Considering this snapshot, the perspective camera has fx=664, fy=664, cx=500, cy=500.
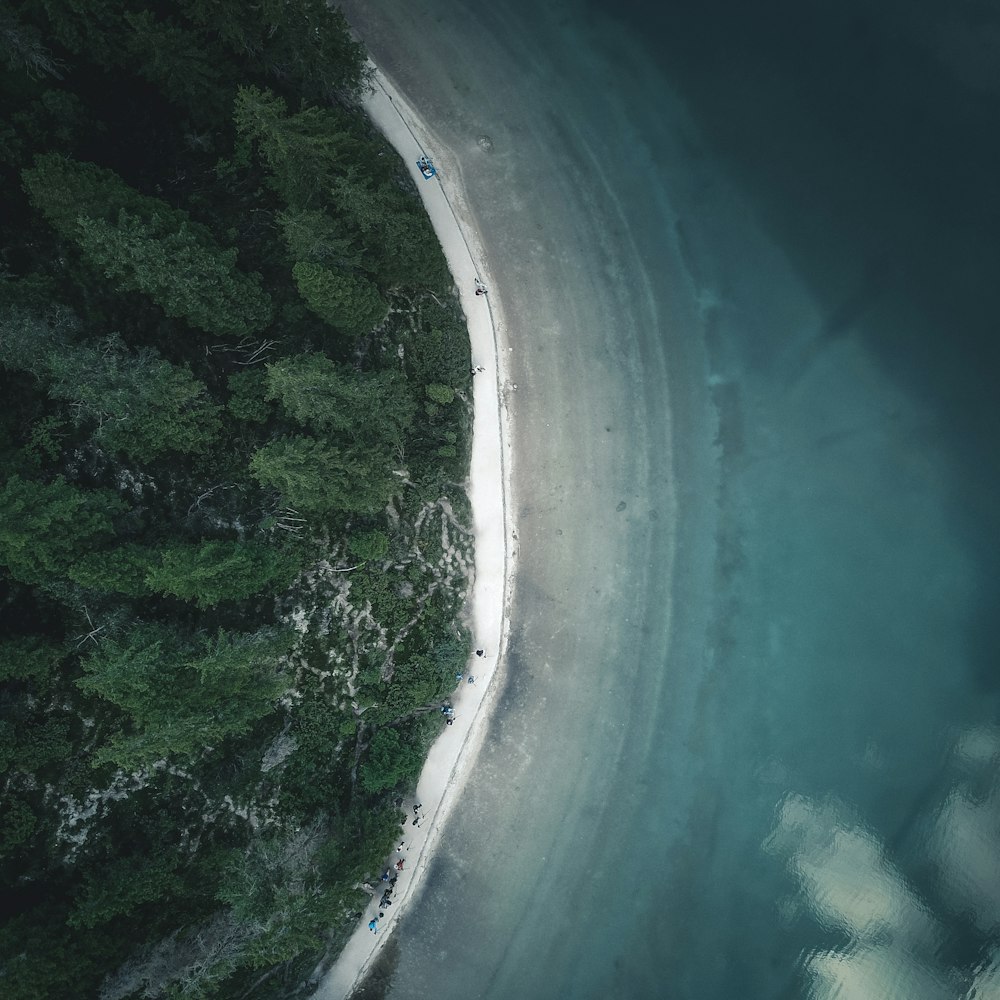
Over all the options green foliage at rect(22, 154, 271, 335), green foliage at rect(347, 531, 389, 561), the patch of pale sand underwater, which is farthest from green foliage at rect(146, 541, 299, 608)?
the patch of pale sand underwater

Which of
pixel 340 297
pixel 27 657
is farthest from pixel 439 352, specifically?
pixel 27 657

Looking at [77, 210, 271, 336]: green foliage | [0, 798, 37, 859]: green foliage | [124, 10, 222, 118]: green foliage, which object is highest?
[124, 10, 222, 118]: green foliage

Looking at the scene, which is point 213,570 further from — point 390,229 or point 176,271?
point 390,229

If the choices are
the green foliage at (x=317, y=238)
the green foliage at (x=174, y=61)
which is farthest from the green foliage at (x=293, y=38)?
the green foliage at (x=317, y=238)

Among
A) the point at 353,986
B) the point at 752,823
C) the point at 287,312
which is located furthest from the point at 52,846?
the point at 752,823

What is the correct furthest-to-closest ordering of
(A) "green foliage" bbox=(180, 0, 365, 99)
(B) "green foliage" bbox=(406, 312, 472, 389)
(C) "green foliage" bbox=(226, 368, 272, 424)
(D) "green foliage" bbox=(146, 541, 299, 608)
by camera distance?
(B) "green foliage" bbox=(406, 312, 472, 389)
(C) "green foliage" bbox=(226, 368, 272, 424)
(A) "green foliage" bbox=(180, 0, 365, 99)
(D) "green foliage" bbox=(146, 541, 299, 608)

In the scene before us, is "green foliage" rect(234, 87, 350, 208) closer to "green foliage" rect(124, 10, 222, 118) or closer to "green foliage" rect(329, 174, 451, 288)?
"green foliage" rect(329, 174, 451, 288)
